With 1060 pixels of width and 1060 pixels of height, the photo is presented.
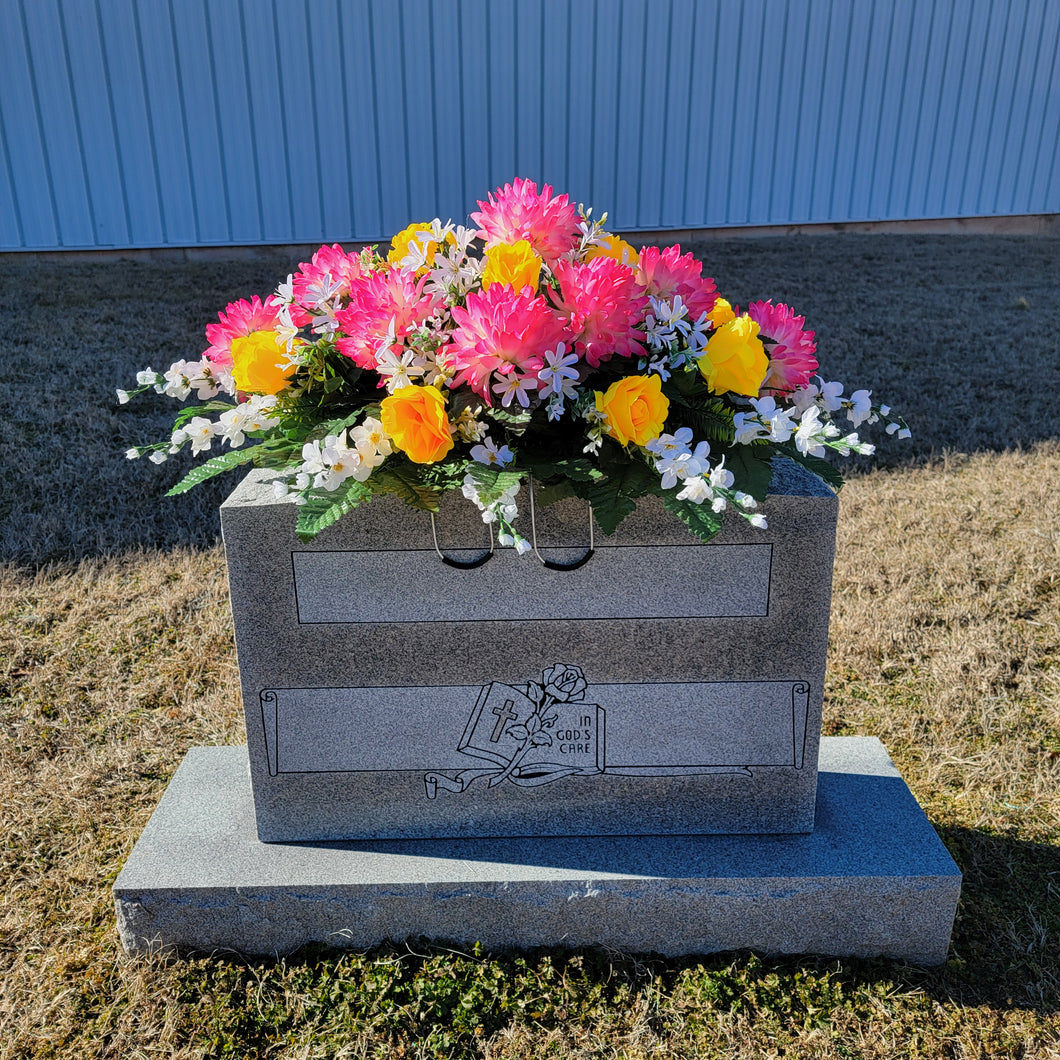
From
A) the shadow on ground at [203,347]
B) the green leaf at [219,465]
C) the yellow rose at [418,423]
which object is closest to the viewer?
the yellow rose at [418,423]

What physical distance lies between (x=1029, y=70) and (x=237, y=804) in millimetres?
11447

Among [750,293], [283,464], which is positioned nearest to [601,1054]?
[283,464]

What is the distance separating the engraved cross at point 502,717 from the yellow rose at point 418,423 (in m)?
0.58

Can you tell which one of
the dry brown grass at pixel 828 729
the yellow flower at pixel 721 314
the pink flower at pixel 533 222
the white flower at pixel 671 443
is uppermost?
the pink flower at pixel 533 222

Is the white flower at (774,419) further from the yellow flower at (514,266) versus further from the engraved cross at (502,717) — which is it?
the engraved cross at (502,717)

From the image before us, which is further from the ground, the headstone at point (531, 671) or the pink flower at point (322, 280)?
the pink flower at point (322, 280)

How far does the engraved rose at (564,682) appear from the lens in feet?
5.75

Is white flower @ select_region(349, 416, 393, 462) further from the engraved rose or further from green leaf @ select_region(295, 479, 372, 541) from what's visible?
the engraved rose

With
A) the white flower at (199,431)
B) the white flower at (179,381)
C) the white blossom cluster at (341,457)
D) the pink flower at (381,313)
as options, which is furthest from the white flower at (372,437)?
the white flower at (179,381)

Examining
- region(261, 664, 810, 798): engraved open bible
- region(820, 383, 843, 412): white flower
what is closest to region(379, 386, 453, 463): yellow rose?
region(261, 664, 810, 798): engraved open bible

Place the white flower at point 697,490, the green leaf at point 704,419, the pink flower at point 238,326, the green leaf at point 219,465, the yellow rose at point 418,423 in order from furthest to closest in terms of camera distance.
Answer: the pink flower at point 238,326 → the green leaf at point 219,465 → the green leaf at point 704,419 → the yellow rose at point 418,423 → the white flower at point 697,490

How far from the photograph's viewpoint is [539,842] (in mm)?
1852

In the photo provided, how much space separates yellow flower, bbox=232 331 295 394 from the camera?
1.59m

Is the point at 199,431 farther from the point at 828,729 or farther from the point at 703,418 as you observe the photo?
the point at 828,729
